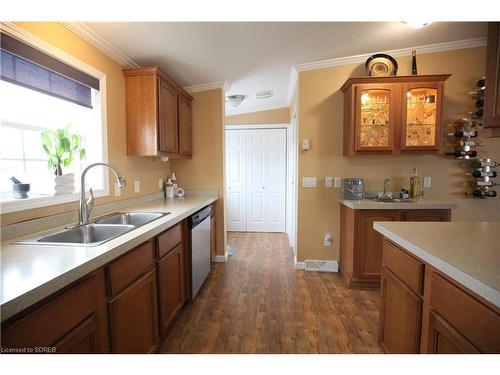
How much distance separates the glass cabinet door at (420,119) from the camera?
2.47 m

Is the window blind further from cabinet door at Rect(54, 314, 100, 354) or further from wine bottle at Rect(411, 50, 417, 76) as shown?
wine bottle at Rect(411, 50, 417, 76)

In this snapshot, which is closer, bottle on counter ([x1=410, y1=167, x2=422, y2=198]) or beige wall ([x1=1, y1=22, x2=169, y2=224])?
beige wall ([x1=1, y1=22, x2=169, y2=224])

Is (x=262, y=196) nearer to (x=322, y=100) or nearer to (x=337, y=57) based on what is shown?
(x=322, y=100)

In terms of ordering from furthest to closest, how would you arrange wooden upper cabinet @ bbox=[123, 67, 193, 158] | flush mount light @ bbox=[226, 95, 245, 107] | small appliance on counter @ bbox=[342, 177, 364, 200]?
flush mount light @ bbox=[226, 95, 245, 107] → small appliance on counter @ bbox=[342, 177, 364, 200] → wooden upper cabinet @ bbox=[123, 67, 193, 158]

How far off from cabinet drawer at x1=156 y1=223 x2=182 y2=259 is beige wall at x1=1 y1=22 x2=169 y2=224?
0.66 meters

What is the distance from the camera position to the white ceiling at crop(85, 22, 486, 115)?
6.19 feet

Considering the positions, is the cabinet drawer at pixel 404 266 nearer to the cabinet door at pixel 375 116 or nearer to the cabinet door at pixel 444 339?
the cabinet door at pixel 444 339

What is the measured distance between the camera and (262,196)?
4.66 metres

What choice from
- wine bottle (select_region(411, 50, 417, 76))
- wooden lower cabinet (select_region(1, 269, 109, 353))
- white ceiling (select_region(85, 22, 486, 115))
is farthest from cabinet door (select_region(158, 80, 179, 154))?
wine bottle (select_region(411, 50, 417, 76))

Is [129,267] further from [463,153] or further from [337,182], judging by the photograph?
[463,153]

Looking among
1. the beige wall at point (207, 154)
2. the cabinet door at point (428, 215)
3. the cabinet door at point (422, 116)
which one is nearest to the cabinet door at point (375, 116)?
the cabinet door at point (422, 116)

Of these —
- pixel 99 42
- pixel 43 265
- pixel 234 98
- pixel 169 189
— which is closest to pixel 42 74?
pixel 99 42

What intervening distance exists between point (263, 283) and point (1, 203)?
86.1 inches
